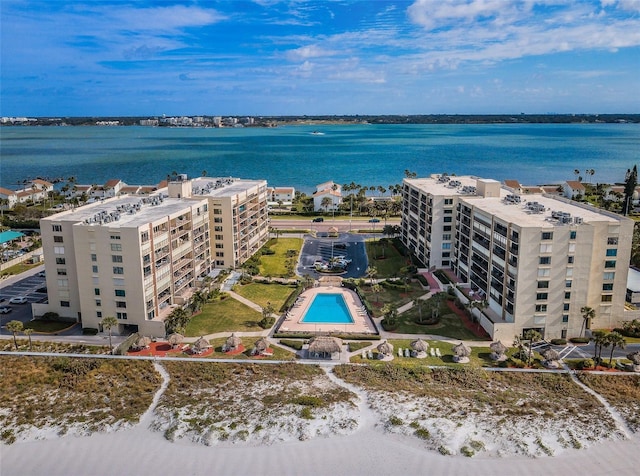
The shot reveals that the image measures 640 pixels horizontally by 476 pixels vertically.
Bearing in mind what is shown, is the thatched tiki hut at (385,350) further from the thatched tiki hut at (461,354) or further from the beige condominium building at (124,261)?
the beige condominium building at (124,261)

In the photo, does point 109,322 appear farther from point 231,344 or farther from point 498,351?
point 498,351

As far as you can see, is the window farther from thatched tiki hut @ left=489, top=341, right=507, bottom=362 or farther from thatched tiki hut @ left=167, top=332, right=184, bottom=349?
thatched tiki hut @ left=167, top=332, right=184, bottom=349

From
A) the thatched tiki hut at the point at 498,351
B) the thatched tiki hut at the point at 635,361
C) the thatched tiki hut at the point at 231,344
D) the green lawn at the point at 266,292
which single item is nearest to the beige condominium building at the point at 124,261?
the green lawn at the point at 266,292

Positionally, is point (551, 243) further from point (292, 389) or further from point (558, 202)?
point (292, 389)

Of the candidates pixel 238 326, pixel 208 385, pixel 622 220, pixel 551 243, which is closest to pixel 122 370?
pixel 208 385

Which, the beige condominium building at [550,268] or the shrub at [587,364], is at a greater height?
the beige condominium building at [550,268]
